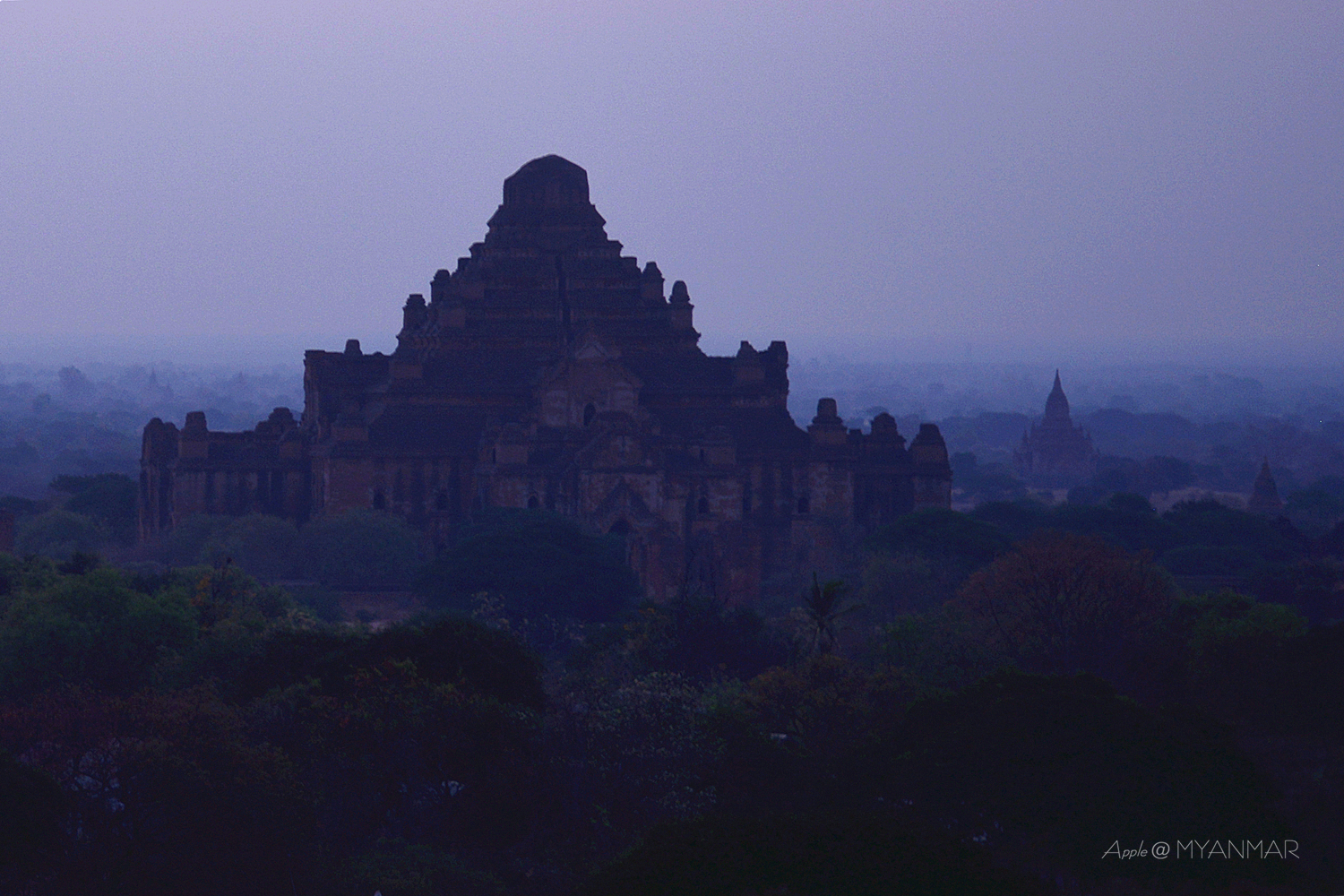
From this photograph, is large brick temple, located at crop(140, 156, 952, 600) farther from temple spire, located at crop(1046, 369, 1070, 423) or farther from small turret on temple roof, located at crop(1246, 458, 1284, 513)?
temple spire, located at crop(1046, 369, 1070, 423)

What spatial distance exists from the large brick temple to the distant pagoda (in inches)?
A: 3280

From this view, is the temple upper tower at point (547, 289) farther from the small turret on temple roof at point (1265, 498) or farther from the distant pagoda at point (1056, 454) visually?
the distant pagoda at point (1056, 454)

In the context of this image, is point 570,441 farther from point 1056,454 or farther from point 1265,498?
point 1056,454

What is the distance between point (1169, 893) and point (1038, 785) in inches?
133

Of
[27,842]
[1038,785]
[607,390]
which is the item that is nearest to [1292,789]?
[1038,785]

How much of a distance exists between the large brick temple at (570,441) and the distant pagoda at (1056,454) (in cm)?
8332

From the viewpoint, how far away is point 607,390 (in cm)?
6944

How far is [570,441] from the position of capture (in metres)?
68.4

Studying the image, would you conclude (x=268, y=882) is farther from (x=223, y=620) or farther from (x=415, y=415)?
(x=415, y=415)

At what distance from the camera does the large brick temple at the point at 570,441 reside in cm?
6725

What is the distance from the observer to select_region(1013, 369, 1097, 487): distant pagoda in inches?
6255

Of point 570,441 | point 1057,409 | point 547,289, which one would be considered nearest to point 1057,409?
point 1057,409

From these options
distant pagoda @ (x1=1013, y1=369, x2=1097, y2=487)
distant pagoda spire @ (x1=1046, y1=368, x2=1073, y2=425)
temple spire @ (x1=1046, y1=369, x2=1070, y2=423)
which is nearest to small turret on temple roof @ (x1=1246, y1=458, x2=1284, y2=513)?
distant pagoda @ (x1=1013, y1=369, x2=1097, y2=487)

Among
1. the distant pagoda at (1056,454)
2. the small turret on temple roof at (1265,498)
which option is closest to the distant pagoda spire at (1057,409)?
the distant pagoda at (1056,454)
